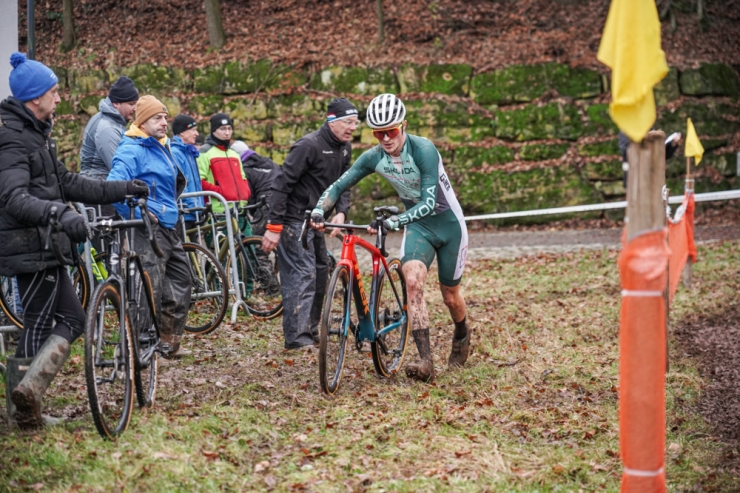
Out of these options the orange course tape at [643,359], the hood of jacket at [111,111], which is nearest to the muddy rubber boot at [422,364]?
the orange course tape at [643,359]

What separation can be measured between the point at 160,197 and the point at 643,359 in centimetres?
468

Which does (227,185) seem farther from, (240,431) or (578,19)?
(578,19)

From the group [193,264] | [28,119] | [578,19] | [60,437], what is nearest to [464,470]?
[60,437]

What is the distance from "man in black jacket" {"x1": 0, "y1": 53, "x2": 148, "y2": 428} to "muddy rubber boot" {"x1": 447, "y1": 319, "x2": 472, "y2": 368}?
3313 millimetres

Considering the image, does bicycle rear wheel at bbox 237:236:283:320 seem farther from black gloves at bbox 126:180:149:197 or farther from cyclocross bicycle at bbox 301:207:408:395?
black gloves at bbox 126:180:149:197

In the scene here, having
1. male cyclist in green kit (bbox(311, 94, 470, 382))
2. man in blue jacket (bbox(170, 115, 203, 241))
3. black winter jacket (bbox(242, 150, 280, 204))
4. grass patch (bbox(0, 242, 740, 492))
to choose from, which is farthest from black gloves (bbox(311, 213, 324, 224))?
black winter jacket (bbox(242, 150, 280, 204))

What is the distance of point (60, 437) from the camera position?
529 cm

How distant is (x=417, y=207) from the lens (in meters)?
6.83

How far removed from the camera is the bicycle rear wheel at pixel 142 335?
19.0 feet

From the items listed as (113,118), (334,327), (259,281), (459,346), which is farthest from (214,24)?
(334,327)

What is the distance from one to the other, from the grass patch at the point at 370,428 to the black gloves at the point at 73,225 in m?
1.21

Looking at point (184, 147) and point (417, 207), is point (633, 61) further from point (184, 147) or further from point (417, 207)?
point (184, 147)

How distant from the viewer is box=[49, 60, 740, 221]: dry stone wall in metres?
19.5

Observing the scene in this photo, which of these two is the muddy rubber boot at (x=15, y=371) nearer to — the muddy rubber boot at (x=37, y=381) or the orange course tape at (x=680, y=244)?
the muddy rubber boot at (x=37, y=381)
